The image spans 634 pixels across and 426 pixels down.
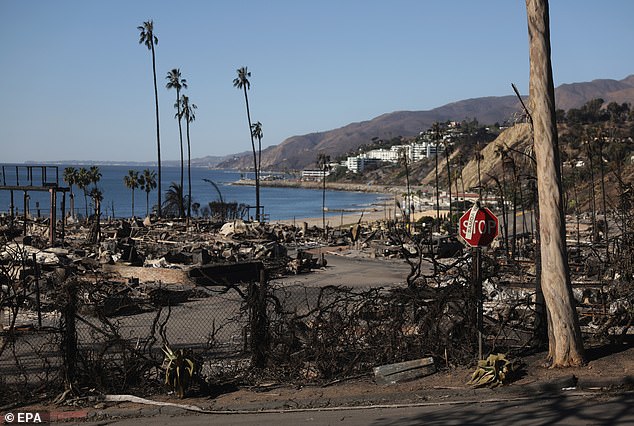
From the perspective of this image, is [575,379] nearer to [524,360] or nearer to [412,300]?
[524,360]

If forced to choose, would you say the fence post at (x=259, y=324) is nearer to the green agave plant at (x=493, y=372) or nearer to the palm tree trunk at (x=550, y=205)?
the green agave plant at (x=493, y=372)

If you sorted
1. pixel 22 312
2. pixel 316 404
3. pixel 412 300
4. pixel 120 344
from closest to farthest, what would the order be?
pixel 316 404, pixel 120 344, pixel 412 300, pixel 22 312

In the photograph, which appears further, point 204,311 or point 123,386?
point 204,311

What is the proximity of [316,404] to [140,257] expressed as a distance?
23.0 meters

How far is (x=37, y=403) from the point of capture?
9742mm

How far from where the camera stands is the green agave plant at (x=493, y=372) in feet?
32.2

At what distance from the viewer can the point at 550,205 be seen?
1042 cm

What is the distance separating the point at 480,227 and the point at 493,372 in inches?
84.1

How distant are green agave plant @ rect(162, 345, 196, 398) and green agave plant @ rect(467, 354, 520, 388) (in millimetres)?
4045

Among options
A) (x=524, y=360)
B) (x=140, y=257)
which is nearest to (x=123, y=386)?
(x=524, y=360)

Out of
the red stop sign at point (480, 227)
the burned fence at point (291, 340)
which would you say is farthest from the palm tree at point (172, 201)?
the red stop sign at point (480, 227)

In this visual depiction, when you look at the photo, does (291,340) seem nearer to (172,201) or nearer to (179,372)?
(179,372)

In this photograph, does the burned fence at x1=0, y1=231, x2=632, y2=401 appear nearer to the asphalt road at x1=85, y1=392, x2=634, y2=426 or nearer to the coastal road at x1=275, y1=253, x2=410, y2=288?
the asphalt road at x1=85, y1=392, x2=634, y2=426

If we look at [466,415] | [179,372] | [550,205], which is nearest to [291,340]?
[179,372]
